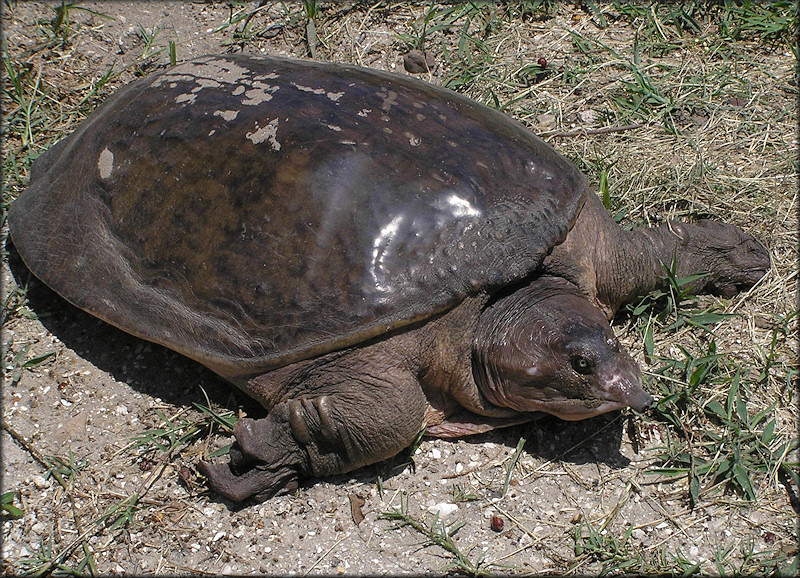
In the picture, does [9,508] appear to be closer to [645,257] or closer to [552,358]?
[552,358]

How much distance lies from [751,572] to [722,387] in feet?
2.23

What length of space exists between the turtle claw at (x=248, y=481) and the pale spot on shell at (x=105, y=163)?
112cm

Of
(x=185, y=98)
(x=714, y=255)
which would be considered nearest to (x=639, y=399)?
(x=714, y=255)

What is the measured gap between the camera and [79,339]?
3084mm

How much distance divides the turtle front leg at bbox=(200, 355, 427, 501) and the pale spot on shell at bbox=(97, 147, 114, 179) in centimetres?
100

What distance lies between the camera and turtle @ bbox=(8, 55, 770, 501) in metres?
2.37

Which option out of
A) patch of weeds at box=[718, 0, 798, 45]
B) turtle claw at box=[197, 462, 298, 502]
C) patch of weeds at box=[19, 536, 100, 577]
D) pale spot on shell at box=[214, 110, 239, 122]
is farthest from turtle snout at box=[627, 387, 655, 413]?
patch of weeds at box=[718, 0, 798, 45]

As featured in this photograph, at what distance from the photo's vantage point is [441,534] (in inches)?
95.0

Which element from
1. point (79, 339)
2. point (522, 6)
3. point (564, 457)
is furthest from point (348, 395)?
point (522, 6)

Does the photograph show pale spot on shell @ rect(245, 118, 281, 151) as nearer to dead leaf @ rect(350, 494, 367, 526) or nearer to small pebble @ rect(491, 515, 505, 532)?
dead leaf @ rect(350, 494, 367, 526)

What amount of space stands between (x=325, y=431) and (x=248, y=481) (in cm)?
32

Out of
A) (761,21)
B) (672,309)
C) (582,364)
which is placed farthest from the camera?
(761,21)

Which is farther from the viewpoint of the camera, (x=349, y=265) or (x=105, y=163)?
(x=105, y=163)

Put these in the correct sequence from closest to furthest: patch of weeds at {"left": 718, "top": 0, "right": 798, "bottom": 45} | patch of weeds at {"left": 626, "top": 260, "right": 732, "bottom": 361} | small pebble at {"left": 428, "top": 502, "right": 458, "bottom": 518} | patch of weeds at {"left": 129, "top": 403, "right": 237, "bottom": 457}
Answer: small pebble at {"left": 428, "top": 502, "right": 458, "bottom": 518} < patch of weeds at {"left": 129, "top": 403, "right": 237, "bottom": 457} < patch of weeds at {"left": 626, "top": 260, "right": 732, "bottom": 361} < patch of weeds at {"left": 718, "top": 0, "right": 798, "bottom": 45}
